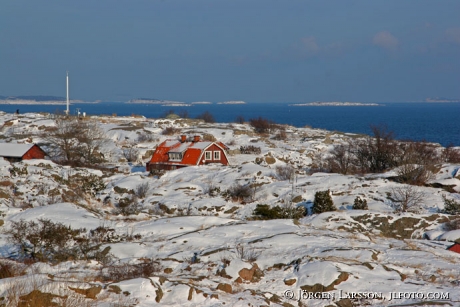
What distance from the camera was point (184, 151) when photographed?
4756 centimetres

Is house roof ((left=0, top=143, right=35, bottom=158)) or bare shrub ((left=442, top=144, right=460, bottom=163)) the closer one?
house roof ((left=0, top=143, right=35, bottom=158))

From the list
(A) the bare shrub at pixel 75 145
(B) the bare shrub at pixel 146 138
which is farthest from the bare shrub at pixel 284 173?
(B) the bare shrub at pixel 146 138

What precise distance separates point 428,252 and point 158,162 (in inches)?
1243

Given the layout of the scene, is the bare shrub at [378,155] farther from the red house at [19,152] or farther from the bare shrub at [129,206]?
the red house at [19,152]

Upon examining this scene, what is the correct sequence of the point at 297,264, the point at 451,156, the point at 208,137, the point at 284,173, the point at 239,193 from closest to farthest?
1. the point at 297,264
2. the point at 239,193
3. the point at 284,173
4. the point at 451,156
5. the point at 208,137

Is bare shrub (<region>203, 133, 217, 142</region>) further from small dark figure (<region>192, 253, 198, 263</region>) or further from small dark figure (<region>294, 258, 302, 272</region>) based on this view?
small dark figure (<region>294, 258, 302, 272</region>)

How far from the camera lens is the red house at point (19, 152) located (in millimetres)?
46531

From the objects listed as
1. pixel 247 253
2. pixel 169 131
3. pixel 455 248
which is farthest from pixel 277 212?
pixel 169 131

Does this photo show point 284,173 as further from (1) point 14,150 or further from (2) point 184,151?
(1) point 14,150

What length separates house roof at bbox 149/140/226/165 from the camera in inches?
1838

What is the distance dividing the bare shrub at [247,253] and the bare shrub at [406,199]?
47.4 feet

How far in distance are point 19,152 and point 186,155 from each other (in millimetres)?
16676

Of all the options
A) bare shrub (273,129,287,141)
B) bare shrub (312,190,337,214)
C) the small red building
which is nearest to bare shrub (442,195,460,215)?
bare shrub (312,190,337,214)

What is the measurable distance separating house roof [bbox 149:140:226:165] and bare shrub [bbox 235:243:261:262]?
2587 cm
